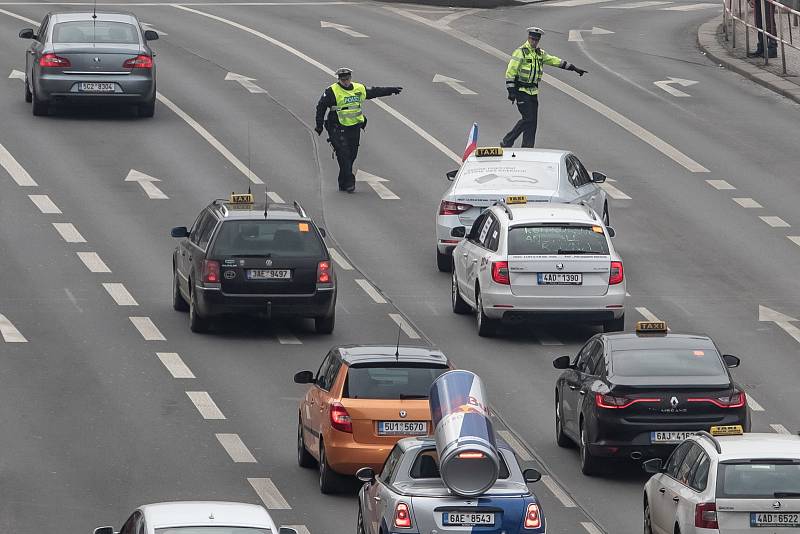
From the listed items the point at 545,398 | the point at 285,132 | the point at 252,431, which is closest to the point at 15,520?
the point at 252,431

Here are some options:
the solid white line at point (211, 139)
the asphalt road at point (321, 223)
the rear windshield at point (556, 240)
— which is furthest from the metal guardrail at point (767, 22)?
the rear windshield at point (556, 240)

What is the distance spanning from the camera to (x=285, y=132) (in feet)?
129

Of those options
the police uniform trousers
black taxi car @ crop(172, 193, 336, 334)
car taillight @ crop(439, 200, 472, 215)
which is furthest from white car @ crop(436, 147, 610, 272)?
the police uniform trousers

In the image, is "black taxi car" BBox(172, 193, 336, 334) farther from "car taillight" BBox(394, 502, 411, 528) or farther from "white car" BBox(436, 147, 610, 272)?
"car taillight" BBox(394, 502, 411, 528)

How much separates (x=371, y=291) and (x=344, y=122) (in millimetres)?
6779

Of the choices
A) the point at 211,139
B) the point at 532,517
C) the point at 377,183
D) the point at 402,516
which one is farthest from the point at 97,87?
the point at 532,517

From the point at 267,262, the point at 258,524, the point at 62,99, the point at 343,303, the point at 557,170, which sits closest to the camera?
the point at 258,524

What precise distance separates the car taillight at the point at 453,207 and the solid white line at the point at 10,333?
6752 mm

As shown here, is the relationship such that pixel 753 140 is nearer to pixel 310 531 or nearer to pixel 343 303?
pixel 343 303

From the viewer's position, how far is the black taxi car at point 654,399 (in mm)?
20531

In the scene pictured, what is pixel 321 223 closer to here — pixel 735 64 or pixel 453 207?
pixel 453 207

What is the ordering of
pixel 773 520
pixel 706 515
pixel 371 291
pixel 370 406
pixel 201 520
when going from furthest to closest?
pixel 371 291 < pixel 370 406 < pixel 706 515 < pixel 773 520 < pixel 201 520

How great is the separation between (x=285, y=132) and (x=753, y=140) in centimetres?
861

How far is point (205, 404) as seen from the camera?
2361 cm
